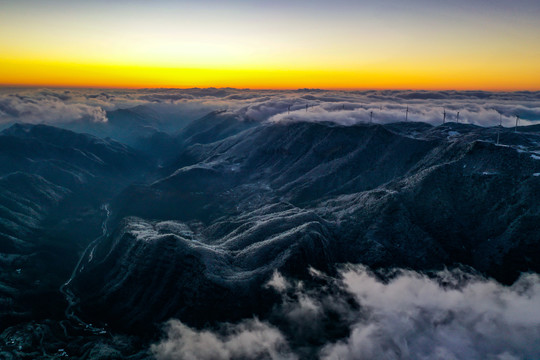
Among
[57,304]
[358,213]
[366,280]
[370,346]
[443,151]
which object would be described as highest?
[443,151]

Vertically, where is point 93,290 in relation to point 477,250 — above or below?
below

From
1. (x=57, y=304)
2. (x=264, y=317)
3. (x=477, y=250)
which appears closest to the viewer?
(x=264, y=317)

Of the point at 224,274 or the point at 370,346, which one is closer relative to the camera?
the point at 370,346

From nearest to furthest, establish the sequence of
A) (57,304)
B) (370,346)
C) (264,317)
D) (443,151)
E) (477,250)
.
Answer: (370,346) → (264,317) → (477,250) → (57,304) → (443,151)

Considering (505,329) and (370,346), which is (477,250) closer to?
(505,329)

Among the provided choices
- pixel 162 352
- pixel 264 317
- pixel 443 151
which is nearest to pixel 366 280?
pixel 264 317

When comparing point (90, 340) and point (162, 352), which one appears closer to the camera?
point (162, 352)

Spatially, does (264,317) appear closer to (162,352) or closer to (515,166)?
(162,352)

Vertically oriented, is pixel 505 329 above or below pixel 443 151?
below

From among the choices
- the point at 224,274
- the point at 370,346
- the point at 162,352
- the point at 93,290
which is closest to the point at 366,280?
the point at 370,346
